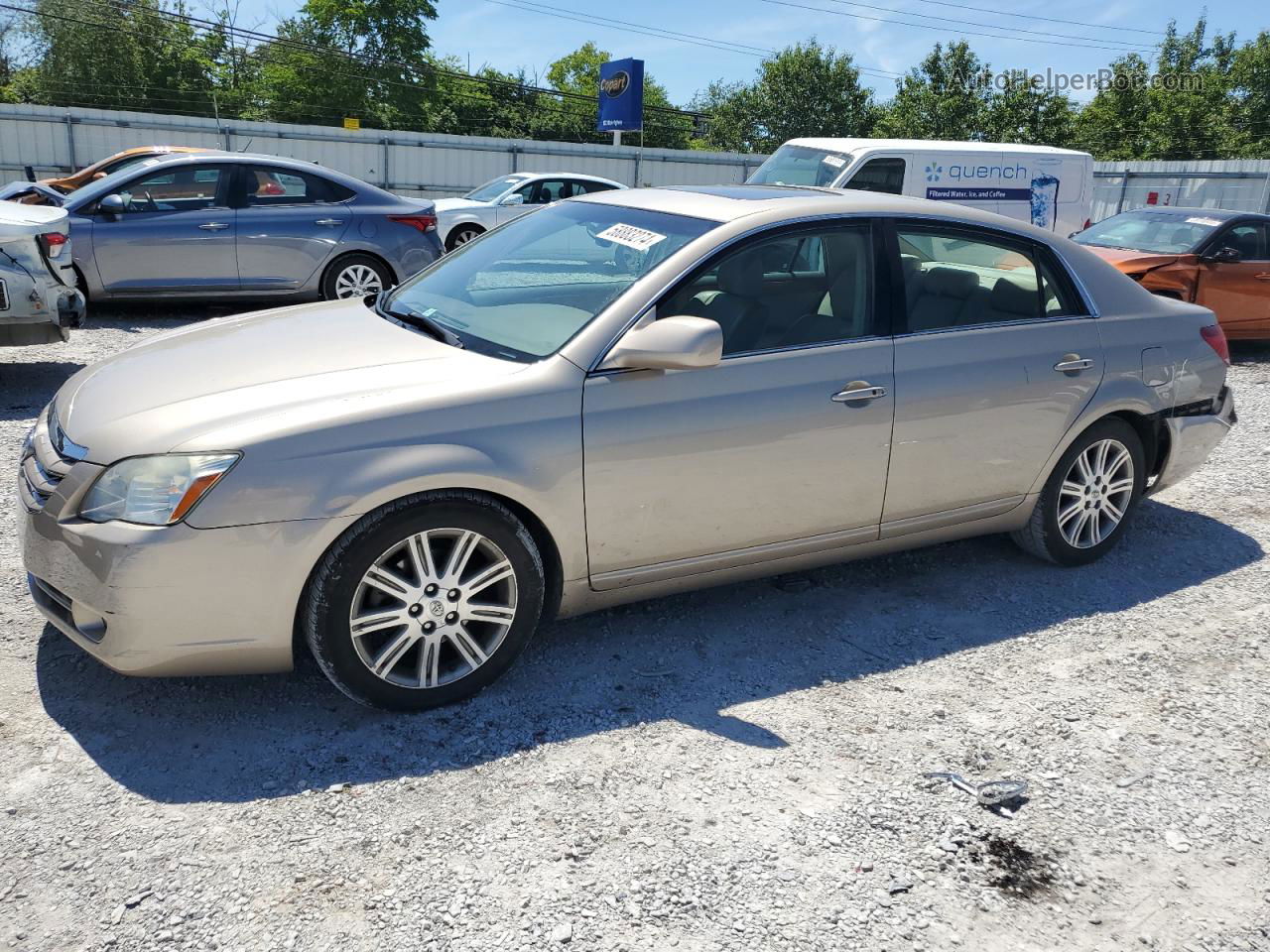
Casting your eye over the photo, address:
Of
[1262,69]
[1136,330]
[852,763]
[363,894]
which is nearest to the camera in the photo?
[363,894]

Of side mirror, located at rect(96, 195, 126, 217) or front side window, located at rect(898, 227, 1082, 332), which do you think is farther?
side mirror, located at rect(96, 195, 126, 217)

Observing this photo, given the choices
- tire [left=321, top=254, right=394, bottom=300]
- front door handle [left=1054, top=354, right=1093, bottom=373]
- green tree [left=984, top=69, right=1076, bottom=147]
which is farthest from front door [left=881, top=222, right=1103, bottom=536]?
green tree [left=984, top=69, right=1076, bottom=147]

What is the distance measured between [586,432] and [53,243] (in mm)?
5465

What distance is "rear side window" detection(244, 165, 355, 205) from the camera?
32.9 ft

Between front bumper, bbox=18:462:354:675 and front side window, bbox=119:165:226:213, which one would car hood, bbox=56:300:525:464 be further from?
front side window, bbox=119:165:226:213

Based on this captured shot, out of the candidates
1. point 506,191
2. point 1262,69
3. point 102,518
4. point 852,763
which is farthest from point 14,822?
point 1262,69

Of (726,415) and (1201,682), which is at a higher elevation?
(726,415)

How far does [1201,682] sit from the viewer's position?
3.90m

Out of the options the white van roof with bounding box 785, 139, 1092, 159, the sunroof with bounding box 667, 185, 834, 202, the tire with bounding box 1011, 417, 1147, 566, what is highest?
the white van roof with bounding box 785, 139, 1092, 159

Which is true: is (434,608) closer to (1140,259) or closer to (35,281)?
(35,281)

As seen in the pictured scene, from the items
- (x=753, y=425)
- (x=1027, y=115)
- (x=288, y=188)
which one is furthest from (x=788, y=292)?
(x=1027, y=115)

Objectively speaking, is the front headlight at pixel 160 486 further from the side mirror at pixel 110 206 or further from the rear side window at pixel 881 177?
the rear side window at pixel 881 177

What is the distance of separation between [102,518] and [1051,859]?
Answer: 2.84 meters

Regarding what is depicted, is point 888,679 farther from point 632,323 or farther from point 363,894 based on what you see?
point 363,894
